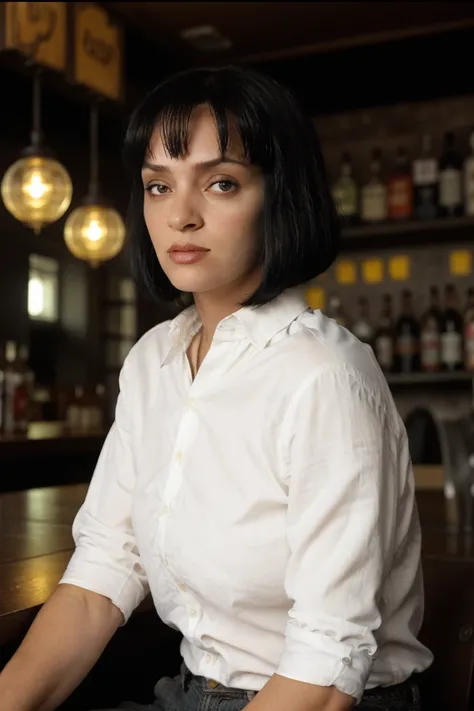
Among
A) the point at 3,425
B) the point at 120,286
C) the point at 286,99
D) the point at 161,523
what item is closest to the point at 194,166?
the point at 286,99

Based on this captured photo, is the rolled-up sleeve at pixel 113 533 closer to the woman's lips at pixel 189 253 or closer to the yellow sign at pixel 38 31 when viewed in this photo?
the woman's lips at pixel 189 253

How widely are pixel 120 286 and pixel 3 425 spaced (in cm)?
145

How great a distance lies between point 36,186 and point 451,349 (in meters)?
1.73

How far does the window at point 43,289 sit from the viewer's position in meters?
3.95

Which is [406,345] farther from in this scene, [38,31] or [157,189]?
[157,189]

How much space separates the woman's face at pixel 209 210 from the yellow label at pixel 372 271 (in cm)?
298

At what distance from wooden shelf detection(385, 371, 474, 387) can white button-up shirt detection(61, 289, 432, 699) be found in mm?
2577

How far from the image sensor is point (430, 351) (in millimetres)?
3541

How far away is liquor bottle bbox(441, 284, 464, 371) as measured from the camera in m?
3.50

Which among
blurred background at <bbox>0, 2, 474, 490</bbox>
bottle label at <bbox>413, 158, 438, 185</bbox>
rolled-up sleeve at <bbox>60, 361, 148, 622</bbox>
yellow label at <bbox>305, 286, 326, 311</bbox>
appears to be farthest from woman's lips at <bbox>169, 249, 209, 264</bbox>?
yellow label at <bbox>305, 286, 326, 311</bbox>

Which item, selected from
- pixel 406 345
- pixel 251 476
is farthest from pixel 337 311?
pixel 251 476

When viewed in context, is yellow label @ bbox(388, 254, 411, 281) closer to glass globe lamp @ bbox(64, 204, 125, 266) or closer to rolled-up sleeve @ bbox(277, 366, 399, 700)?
glass globe lamp @ bbox(64, 204, 125, 266)

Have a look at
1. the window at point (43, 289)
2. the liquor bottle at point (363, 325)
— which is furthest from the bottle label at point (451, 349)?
the window at point (43, 289)

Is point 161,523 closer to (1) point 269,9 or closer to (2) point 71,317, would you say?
(1) point 269,9
